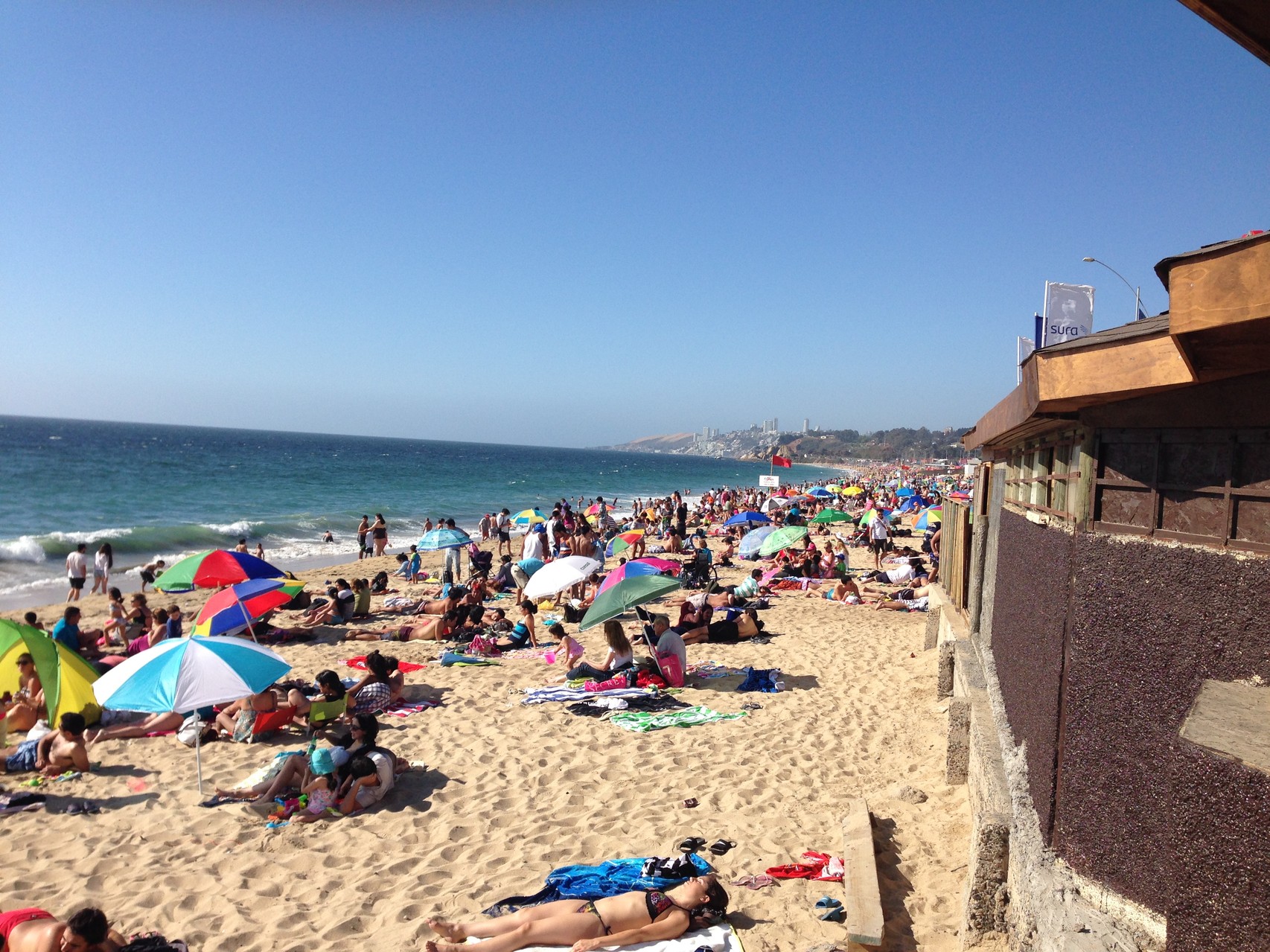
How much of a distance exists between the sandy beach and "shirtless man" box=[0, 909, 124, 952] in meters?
0.54

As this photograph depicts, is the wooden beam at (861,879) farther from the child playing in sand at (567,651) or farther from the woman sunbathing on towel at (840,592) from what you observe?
the woman sunbathing on towel at (840,592)

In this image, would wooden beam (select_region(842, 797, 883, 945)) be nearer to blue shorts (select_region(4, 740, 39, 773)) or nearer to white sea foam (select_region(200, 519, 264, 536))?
blue shorts (select_region(4, 740, 39, 773))

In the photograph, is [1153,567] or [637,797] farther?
[637,797]

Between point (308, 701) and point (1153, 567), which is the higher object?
point (1153, 567)

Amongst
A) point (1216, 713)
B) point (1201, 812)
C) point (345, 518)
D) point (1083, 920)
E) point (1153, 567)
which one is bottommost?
point (345, 518)

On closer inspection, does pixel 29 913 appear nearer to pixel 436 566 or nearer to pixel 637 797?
pixel 637 797

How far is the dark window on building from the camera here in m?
2.16

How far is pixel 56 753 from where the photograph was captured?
598 cm

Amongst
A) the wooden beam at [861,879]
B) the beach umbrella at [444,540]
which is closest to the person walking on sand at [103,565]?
the beach umbrella at [444,540]

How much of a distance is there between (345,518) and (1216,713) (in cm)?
3340

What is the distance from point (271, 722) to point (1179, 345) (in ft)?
23.2

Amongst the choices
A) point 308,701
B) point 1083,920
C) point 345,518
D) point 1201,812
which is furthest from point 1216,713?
point 345,518

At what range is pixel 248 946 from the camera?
12.8 ft

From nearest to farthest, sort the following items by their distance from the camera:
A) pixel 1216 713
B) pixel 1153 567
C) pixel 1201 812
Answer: pixel 1201 812, pixel 1216 713, pixel 1153 567
